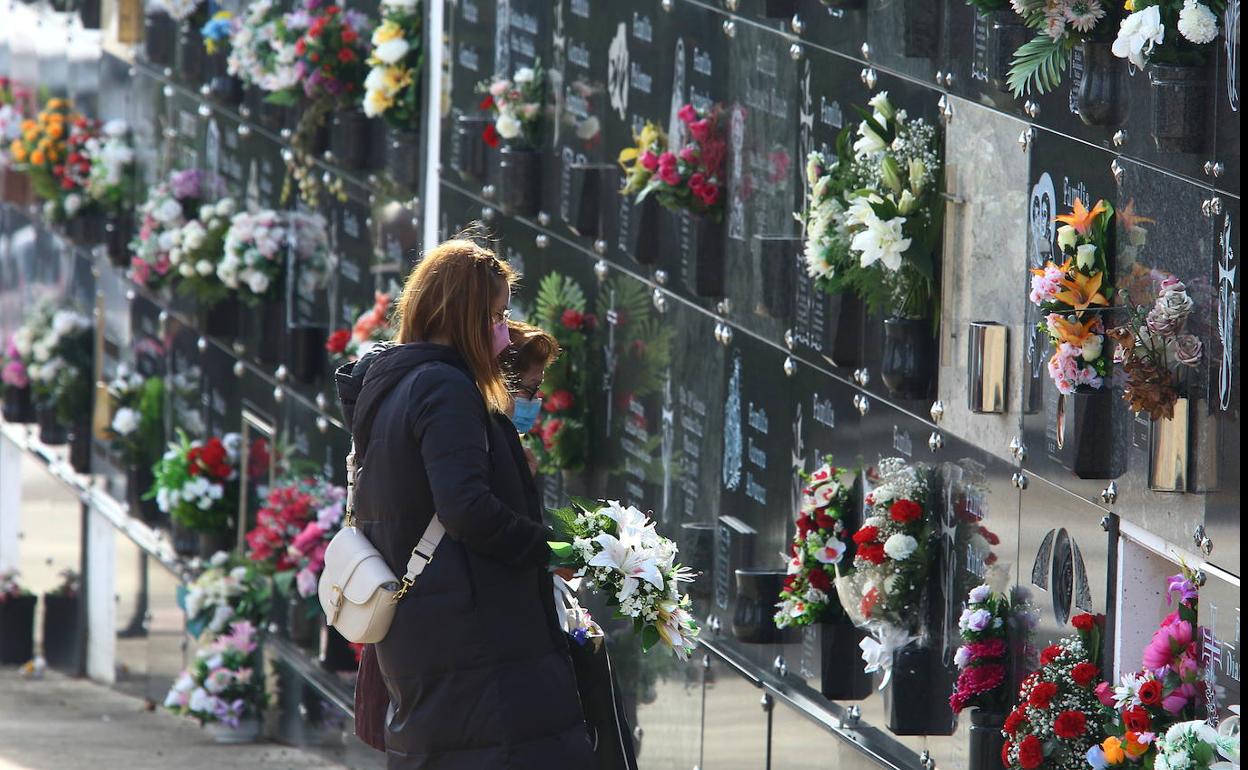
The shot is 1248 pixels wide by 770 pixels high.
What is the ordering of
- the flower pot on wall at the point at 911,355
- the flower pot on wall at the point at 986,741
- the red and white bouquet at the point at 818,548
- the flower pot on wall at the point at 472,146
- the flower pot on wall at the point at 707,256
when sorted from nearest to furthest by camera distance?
the flower pot on wall at the point at 986,741 → the flower pot on wall at the point at 911,355 → the red and white bouquet at the point at 818,548 → the flower pot on wall at the point at 707,256 → the flower pot on wall at the point at 472,146

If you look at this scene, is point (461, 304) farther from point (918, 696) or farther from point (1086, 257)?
point (918, 696)

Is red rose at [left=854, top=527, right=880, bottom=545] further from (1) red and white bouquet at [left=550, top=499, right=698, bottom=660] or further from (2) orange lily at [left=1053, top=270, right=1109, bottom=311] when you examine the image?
(2) orange lily at [left=1053, top=270, right=1109, bottom=311]

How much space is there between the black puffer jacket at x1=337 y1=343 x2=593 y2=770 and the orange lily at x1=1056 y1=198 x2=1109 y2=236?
1.22 metres

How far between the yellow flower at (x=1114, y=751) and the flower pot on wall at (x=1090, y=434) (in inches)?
21.6

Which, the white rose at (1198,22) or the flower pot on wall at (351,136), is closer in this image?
Result: the white rose at (1198,22)

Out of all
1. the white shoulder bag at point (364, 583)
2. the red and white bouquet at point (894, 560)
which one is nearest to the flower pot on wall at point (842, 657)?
the red and white bouquet at point (894, 560)

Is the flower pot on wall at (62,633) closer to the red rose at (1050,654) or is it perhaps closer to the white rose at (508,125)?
the white rose at (508,125)

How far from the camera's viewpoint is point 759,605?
6117mm

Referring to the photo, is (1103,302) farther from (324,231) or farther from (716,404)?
(324,231)

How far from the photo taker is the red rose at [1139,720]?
4238 millimetres

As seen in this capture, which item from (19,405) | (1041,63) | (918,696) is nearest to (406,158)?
(918,696)

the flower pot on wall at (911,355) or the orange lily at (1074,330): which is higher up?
the orange lily at (1074,330)

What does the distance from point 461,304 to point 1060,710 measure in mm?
1447

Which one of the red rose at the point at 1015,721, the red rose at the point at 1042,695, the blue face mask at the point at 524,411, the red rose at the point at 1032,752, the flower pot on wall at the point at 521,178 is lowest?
the red rose at the point at 1032,752
